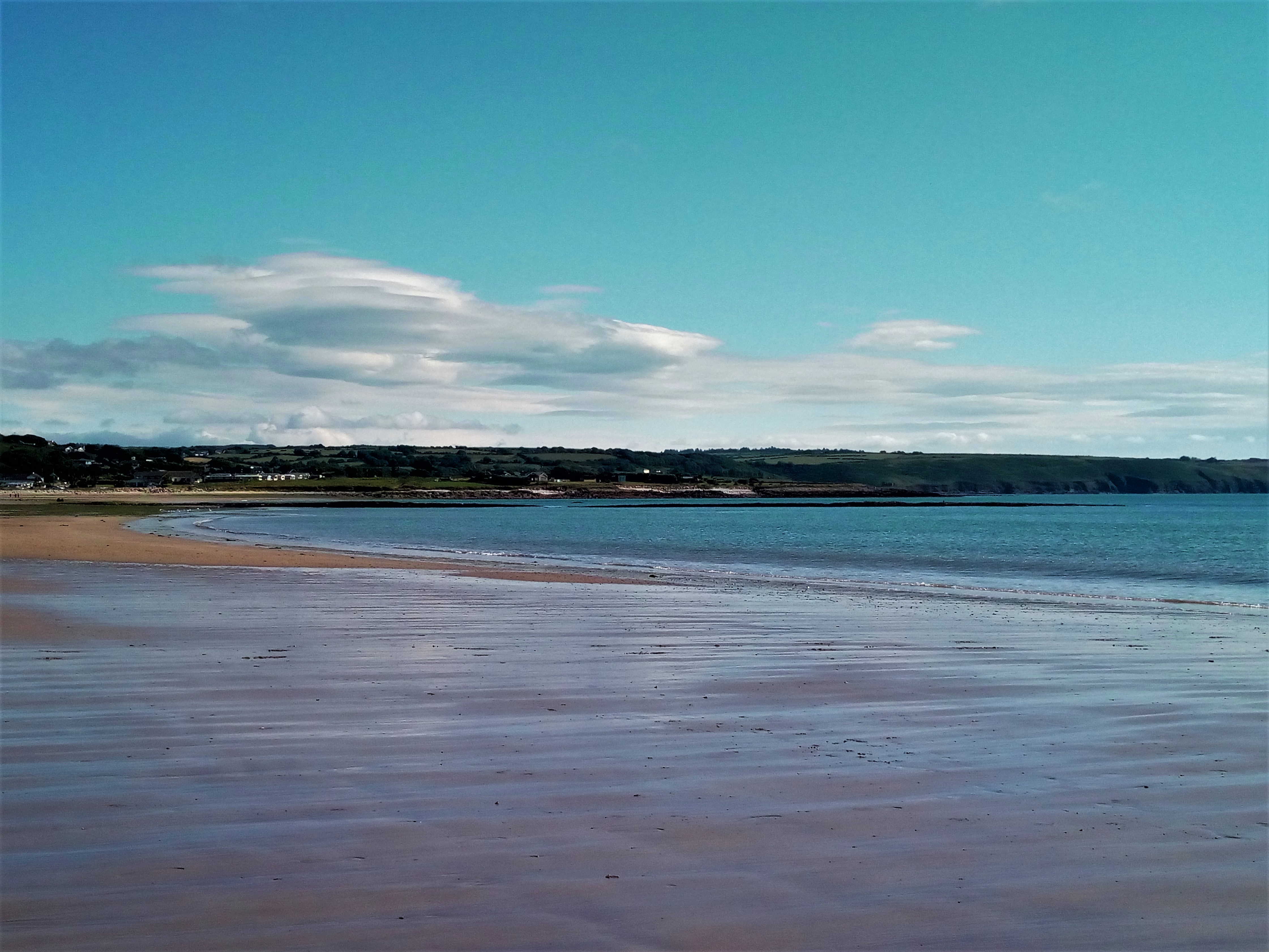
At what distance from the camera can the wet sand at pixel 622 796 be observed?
479 cm

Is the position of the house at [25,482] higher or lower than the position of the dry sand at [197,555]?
higher

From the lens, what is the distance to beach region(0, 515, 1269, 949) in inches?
189

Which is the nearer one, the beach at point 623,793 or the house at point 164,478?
the beach at point 623,793

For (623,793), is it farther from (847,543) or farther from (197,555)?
(847,543)

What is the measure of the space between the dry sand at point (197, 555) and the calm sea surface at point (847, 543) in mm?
3833

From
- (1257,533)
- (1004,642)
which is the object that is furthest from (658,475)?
(1004,642)

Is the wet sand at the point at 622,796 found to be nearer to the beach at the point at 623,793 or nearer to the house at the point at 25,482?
the beach at the point at 623,793

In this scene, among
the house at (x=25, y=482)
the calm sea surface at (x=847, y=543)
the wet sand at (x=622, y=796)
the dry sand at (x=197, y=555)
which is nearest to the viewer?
the wet sand at (x=622, y=796)

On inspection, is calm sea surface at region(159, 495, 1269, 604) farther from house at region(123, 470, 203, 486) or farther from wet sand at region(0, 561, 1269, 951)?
house at region(123, 470, 203, 486)

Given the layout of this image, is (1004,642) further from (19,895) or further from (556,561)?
(556,561)

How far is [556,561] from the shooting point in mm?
35125

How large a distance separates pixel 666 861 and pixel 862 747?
3045 millimetres

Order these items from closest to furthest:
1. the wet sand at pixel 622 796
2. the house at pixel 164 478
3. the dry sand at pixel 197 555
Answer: the wet sand at pixel 622 796
the dry sand at pixel 197 555
the house at pixel 164 478

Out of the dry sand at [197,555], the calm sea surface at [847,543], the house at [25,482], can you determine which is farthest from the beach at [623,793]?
the house at [25,482]
